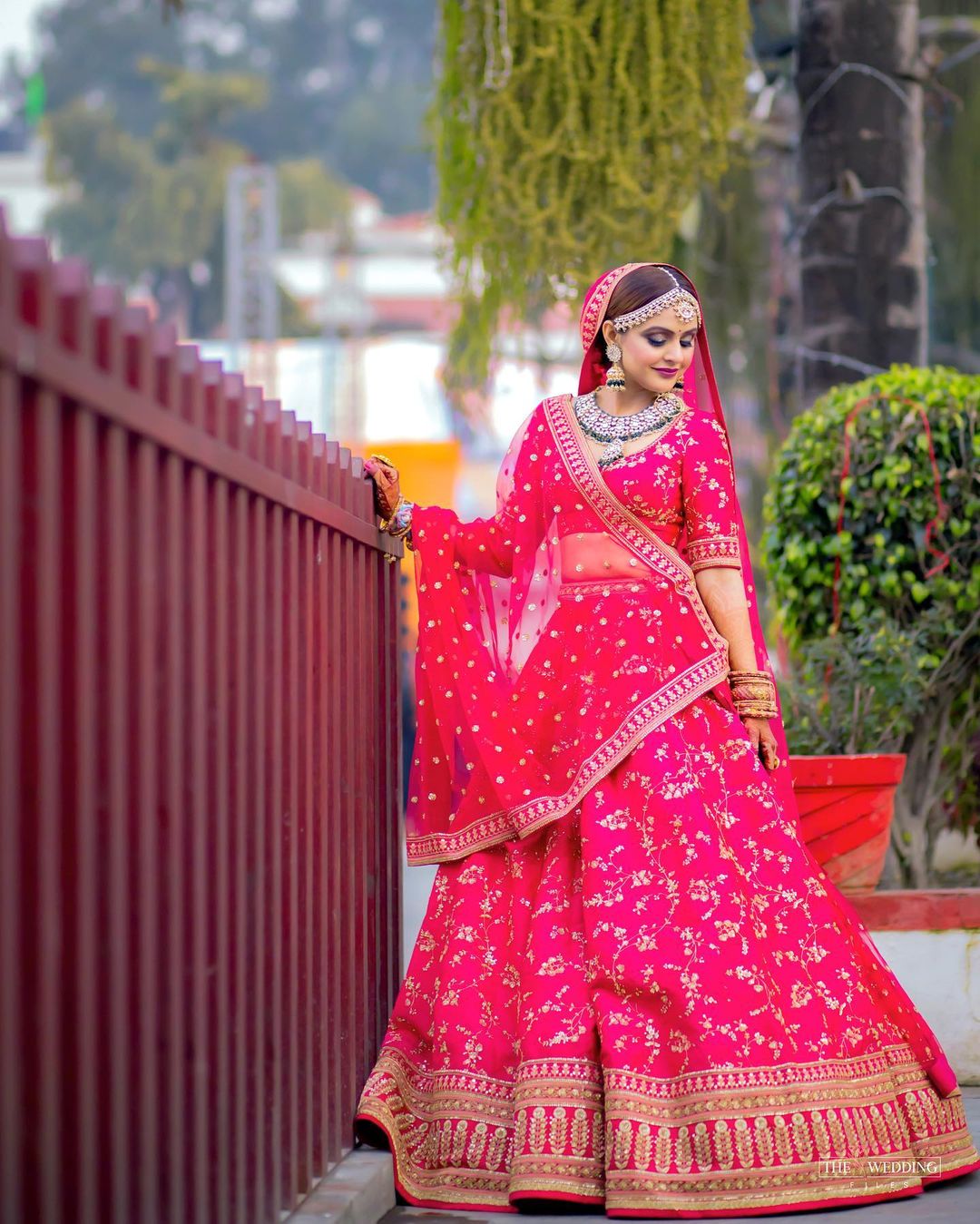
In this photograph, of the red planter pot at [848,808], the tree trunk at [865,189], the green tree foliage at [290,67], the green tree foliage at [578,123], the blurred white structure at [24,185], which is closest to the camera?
the red planter pot at [848,808]

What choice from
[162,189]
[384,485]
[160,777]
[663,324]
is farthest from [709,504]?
[162,189]

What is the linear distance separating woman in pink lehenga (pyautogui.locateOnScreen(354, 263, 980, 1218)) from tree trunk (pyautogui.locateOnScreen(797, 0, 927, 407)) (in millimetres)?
1887

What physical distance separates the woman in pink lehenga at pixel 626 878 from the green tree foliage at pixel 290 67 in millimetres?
54400

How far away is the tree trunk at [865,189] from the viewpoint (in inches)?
210

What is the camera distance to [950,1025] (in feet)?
13.2

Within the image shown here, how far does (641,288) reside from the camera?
11.5 ft

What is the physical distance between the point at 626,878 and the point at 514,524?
2.68 ft

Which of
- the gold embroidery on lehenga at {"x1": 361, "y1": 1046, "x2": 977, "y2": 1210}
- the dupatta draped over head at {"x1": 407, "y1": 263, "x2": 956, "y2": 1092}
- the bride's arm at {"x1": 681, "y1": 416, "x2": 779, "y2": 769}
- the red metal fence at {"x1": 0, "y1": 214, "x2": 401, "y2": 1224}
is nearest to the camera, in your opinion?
the red metal fence at {"x1": 0, "y1": 214, "x2": 401, "y2": 1224}

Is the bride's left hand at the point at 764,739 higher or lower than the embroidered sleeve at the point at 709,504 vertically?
lower

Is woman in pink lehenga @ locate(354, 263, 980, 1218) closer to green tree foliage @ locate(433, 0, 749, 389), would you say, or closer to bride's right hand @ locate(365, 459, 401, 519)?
bride's right hand @ locate(365, 459, 401, 519)

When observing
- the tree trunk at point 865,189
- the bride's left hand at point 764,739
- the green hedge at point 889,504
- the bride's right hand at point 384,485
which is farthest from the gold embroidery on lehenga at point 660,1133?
the tree trunk at point 865,189

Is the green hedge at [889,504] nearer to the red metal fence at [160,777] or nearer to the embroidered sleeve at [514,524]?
the embroidered sleeve at [514,524]

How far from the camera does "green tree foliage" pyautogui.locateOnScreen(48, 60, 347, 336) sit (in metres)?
47.6

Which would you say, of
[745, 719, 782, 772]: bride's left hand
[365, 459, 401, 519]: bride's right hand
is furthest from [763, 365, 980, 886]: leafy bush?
[365, 459, 401, 519]: bride's right hand
